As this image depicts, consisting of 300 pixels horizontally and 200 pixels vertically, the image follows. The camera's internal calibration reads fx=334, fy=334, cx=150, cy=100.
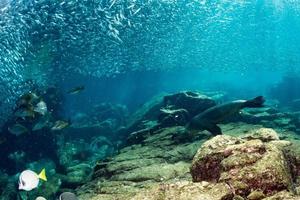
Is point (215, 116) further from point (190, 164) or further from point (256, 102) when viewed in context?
point (190, 164)

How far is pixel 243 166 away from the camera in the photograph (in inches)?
139

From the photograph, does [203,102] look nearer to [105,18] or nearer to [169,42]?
[105,18]

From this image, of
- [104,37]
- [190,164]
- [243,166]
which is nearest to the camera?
[243,166]

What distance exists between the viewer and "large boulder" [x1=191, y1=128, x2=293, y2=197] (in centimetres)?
327

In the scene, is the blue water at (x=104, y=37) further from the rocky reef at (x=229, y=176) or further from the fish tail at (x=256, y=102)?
the rocky reef at (x=229, y=176)

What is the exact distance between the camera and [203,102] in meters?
14.3

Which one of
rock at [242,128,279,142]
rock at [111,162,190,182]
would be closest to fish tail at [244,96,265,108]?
rock at [111,162,190,182]

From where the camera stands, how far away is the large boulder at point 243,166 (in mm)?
3266

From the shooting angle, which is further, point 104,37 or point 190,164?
point 104,37

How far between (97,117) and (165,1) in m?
13.8

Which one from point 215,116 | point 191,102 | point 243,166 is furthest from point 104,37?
point 243,166

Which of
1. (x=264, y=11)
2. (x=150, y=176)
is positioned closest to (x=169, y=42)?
(x=264, y=11)

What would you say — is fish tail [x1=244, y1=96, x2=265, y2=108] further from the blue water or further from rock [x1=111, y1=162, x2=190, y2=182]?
the blue water

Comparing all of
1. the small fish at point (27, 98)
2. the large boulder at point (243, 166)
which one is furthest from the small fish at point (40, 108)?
the large boulder at point (243, 166)
